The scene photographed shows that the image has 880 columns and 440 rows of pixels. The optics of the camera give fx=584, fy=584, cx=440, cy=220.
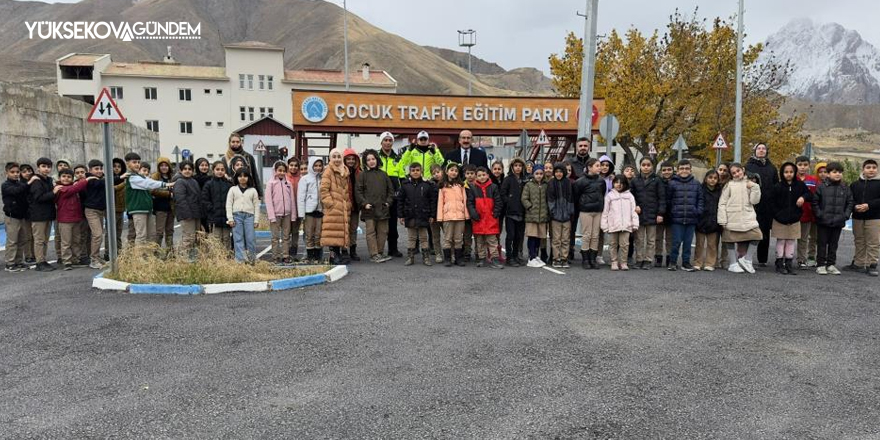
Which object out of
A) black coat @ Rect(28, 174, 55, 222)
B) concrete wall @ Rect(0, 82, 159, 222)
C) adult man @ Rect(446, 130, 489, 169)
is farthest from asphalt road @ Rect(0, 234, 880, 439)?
concrete wall @ Rect(0, 82, 159, 222)

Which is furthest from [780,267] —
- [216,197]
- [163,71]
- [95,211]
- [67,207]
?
[163,71]

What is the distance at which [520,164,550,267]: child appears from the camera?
32.0 feet

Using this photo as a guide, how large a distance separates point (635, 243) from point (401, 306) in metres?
4.99

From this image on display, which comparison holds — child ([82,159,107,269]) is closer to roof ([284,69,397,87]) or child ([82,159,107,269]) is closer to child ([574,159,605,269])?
child ([574,159,605,269])

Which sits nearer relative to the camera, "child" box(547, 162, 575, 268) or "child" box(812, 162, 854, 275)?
"child" box(812, 162, 854, 275)

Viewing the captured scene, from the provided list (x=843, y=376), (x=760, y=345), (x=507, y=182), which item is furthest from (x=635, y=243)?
(x=843, y=376)

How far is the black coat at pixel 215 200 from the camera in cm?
942

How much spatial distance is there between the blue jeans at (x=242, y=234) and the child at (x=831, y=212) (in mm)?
9146

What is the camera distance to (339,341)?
5430 mm

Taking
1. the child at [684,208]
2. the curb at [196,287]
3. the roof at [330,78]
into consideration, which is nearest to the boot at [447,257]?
the curb at [196,287]

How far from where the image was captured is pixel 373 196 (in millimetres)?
10047

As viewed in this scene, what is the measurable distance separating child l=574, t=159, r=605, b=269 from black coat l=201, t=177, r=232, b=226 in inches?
232

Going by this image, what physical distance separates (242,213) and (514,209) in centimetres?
445

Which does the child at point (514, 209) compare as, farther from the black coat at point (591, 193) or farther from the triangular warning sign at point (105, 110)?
the triangular warning sign at point (105, 110)
